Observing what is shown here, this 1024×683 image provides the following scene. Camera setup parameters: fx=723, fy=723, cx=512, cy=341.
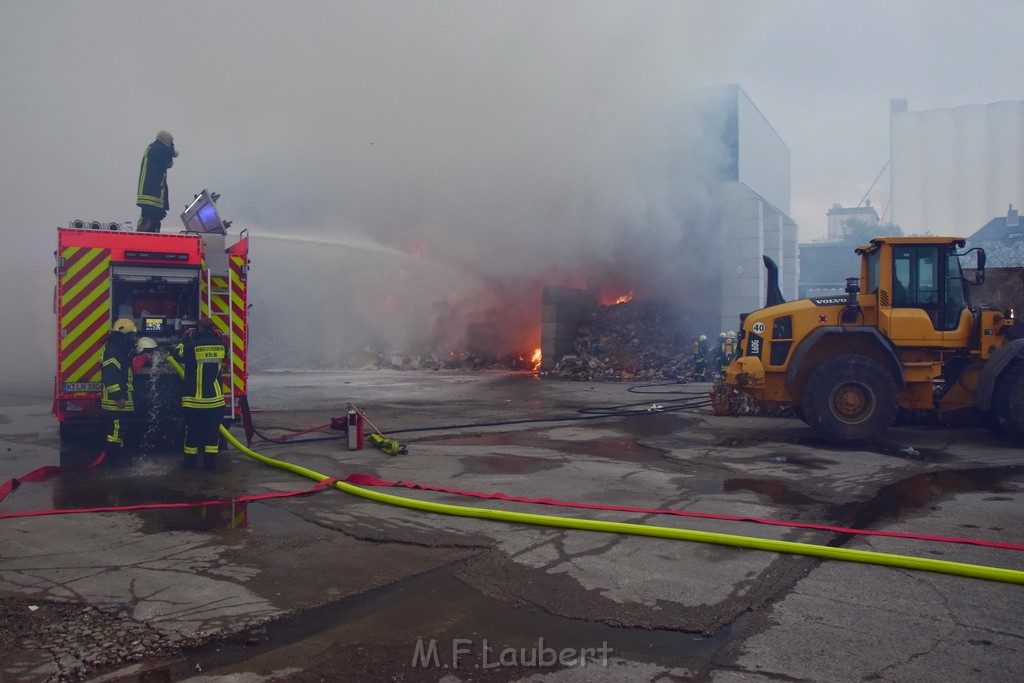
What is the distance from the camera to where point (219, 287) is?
26.1 ft

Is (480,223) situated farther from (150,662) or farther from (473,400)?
(150,662)

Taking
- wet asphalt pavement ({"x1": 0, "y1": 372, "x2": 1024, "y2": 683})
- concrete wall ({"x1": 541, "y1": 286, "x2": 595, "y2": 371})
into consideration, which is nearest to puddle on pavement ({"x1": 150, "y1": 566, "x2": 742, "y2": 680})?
wet asphalt pavement ({"x1": 0, "y1": 372, "x2": 1024, "y2": 683})

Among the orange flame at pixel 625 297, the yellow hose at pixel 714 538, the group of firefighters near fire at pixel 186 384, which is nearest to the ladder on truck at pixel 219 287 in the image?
the group of firefighters near fire at pixel 186 384

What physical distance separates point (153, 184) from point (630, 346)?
43.5 feet

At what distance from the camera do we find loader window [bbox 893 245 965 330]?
820cm

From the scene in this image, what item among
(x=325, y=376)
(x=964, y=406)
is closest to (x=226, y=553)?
(x=964, y=406)

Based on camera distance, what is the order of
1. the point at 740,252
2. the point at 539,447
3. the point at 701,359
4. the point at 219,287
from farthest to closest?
the point at 740,252
the point at 701,359
the point at 219,287
the point at 539,447

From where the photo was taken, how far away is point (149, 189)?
8.50 metres

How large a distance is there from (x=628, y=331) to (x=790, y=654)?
17.3 m

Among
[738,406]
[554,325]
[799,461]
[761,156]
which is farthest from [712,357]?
[799,461]

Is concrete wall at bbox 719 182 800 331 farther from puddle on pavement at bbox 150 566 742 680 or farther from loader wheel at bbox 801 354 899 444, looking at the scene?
puddle on pavement at bbox 150 566 742 680

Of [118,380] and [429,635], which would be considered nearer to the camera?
[429,635]

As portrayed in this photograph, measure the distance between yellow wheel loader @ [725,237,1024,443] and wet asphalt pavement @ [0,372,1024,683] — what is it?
37.8 inches

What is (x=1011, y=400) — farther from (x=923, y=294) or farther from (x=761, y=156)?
(x=761, y=156)
